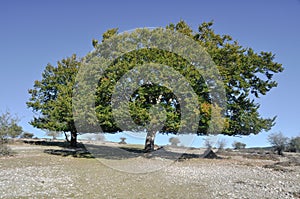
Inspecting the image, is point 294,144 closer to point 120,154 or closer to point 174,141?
point 174,141

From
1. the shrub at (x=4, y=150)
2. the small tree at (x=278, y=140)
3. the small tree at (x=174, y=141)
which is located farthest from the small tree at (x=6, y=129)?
the small tree at (x=278, y=140)

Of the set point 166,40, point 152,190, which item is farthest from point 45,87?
point 152,190

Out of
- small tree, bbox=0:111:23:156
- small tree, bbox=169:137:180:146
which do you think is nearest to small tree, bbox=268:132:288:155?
small tree, bbox=169:137:180:146

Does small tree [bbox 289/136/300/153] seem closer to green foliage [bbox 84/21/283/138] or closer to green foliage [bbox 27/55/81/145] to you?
green foliage [bbox 84/21/283/138]

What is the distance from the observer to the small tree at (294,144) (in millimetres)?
59841

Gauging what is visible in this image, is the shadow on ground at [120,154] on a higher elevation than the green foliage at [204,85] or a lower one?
lower

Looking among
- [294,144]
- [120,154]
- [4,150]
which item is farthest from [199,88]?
[294,144]

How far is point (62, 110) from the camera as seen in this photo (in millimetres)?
32062

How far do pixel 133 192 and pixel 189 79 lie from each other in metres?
15.9

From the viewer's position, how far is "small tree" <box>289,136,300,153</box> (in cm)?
5984

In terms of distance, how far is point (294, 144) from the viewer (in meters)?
60.7

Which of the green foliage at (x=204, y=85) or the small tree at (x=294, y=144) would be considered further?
the small tree at (x=294, y=144)

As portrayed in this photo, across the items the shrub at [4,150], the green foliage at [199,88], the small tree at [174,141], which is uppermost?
the green foliage at [199,88]

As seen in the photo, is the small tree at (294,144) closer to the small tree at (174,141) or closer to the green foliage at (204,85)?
the small tree at (174,141)
